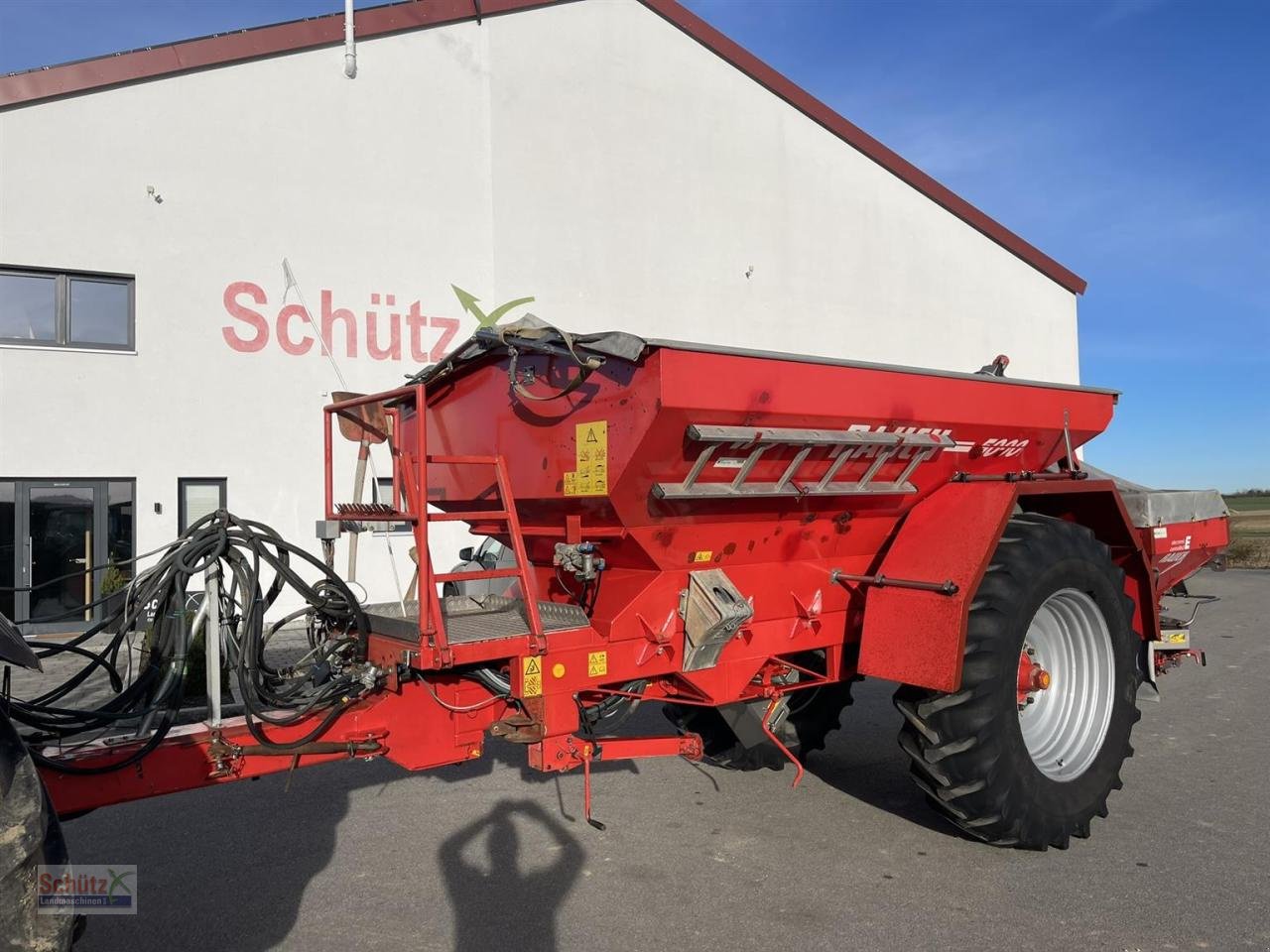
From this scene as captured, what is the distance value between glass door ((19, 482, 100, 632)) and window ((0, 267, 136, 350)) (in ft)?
5.71

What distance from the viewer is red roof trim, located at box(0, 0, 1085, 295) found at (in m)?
10.2

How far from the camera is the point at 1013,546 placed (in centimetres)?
403

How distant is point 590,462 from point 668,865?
184cm

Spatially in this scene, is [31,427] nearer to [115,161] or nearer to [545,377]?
[115,161]

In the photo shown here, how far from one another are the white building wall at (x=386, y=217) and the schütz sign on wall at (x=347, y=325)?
0.17ft

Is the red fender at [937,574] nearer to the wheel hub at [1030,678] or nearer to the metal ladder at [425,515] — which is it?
the wheel hub at [1030,678]

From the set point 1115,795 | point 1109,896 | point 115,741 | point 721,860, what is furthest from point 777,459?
point 1115,795

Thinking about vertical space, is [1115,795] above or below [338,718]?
below

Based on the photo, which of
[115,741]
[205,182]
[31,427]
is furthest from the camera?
[205,182]

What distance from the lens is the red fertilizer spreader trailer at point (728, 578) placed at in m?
3.27

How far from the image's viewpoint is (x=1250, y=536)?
77.7ft

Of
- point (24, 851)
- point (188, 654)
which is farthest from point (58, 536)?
point (24, 851)

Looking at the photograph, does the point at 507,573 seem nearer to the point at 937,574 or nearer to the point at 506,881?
the point at 506,881

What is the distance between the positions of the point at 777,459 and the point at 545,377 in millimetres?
1008
